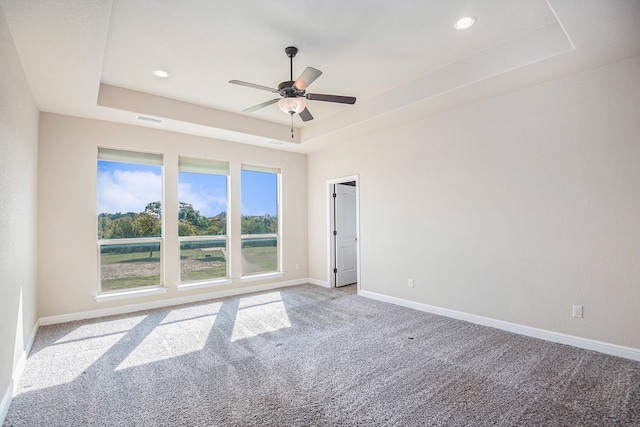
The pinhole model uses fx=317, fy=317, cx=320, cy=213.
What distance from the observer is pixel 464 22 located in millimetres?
2770

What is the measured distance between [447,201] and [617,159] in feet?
5.65

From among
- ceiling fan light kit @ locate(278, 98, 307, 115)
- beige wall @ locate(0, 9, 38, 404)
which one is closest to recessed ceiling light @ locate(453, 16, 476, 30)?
ceiling fan light kit @ locate(278, 98, 307, 115)

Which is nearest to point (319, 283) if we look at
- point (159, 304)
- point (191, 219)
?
point (191, 219)

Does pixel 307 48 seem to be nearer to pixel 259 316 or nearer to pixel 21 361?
pixel 259 316

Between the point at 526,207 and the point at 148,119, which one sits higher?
the point at 148,119

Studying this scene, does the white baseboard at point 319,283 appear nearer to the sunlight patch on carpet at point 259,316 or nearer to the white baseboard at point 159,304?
the white baseboard at point 159,304

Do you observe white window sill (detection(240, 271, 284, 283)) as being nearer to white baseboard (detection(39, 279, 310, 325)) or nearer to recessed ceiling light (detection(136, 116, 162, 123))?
white baseboard (detection(39, 279, 310, 325))

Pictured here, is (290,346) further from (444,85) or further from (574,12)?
(574,12)

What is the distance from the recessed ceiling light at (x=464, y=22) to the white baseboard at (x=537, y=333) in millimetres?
3159

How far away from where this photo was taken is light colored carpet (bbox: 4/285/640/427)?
2.15 m

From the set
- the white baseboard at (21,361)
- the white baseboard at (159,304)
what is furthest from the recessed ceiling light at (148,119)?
the white baseboard at (21,361)

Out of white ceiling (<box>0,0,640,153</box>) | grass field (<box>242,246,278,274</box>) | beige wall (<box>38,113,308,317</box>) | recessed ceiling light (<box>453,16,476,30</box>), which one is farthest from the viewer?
grass field (<box>242,246,278,274</box>)

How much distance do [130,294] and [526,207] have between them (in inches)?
210

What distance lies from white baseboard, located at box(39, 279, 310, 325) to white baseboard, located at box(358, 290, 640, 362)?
2456 mm
